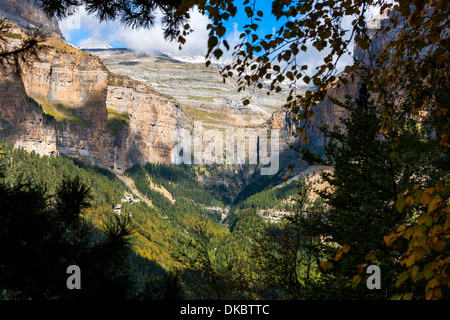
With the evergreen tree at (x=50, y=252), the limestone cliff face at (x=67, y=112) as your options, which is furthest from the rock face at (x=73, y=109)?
the evergreen tree at (x=50, y=252)

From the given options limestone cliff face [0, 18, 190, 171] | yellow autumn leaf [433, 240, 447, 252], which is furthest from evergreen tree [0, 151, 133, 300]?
limestone cliff face [0, 18, 190, 171]

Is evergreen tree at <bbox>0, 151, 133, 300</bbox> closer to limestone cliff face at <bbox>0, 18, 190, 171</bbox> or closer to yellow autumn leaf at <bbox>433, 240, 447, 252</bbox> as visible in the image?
yellow autumn leaf at <bbox>433, 240, 447, 252</bbox>

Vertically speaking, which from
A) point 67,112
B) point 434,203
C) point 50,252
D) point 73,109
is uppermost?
point 73,109

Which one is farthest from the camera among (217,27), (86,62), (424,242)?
(86,62)

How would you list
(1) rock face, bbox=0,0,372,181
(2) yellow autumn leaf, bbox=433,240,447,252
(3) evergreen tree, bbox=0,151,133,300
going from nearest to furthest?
(2) yellow autumn leaf, bbox=433,240,447,252
(3) evergreen tree, bbox=0,151,133,300
(1) rock face, bbox=0,0,372,181

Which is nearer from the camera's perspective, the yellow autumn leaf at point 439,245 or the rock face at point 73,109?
the yellow autumn leaf at point 439,245

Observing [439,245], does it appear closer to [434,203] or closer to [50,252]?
[434,203]

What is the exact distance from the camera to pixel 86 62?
141m

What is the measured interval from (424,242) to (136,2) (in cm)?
642

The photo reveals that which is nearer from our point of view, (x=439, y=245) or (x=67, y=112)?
(x=439, y=245)

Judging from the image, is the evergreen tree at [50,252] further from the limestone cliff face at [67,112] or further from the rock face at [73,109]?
the limestone cliff face at [67,112]

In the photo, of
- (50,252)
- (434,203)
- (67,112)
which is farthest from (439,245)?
(67,112)
